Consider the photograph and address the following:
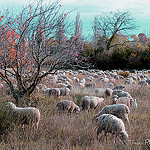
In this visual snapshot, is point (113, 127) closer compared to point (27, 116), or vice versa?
point (113, 127)

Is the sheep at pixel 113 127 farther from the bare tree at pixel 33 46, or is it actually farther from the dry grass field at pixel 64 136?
the bare tree at pixel 33 46

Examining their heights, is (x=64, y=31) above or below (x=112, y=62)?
above

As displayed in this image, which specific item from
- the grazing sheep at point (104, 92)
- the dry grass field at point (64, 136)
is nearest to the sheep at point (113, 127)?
the dry grass field at point (64, 136)

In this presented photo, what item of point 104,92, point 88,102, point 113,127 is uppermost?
point 113,127

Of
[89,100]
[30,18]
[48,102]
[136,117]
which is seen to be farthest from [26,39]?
[136,117]

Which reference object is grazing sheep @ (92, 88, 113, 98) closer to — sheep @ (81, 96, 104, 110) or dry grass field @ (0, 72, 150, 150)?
sheep @ (81, 96, 104, 110)

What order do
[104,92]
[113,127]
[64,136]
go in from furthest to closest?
[104,92] < [64,136] < [113,127]

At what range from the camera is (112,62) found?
97.1ft

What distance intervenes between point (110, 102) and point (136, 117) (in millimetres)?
1554

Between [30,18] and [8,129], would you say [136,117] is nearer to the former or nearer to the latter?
[8,129]

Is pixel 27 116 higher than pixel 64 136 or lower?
higher

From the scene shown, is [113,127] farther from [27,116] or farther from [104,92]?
[104,92]

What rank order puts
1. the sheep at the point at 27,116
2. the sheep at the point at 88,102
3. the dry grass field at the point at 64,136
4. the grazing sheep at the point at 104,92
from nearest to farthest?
the dry grass field at the point at 64,136, the sheep at the point at 27,116, the sheep at the point at 88,102, the grazing sheep at the point at 104,92

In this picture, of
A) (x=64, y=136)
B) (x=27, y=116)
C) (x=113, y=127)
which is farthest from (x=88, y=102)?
(x=27, y=116)
